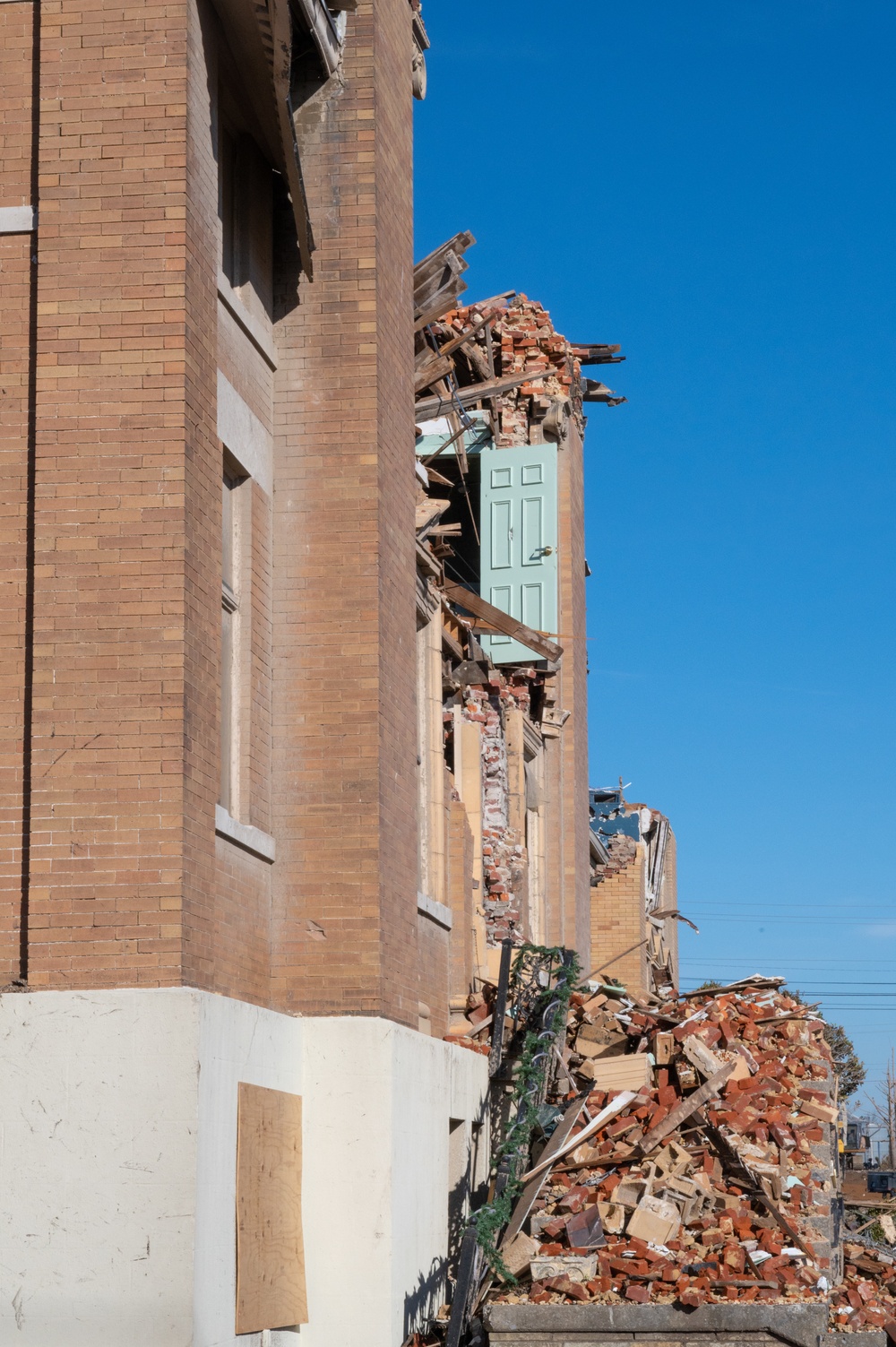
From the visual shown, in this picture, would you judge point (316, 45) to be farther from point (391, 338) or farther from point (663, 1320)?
point (663, 1320)

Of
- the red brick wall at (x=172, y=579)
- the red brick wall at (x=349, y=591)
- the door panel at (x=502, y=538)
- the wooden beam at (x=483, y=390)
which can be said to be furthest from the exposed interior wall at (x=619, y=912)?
the red brick wall at (x=172, y=579)

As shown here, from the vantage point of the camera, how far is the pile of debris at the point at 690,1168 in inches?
496

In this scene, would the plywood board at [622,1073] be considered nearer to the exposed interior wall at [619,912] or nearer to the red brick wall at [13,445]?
the red brick wall at [13,445]

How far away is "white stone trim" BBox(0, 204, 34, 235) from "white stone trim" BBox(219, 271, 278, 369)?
4.40 feet

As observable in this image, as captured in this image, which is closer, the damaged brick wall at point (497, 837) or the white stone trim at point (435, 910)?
the white stone trim at point (435, 910)

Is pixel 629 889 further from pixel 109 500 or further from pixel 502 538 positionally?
pixel 109 500

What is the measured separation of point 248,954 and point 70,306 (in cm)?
408

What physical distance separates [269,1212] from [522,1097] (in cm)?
491

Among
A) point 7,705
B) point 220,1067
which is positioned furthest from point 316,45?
point 220,1067

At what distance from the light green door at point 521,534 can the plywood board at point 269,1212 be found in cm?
1151

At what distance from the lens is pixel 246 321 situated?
37.4ft

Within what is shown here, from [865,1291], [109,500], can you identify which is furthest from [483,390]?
[109,500]

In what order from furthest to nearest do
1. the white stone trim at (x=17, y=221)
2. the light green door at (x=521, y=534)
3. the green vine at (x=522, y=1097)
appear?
the light green door at (x=521, y=534)
the green vine at (x=522, y=1097)
the white stone trim at (x=17, y=221)

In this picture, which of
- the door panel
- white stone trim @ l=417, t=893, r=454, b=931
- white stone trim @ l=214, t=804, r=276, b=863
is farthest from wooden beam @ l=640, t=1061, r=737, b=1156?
the door panel
